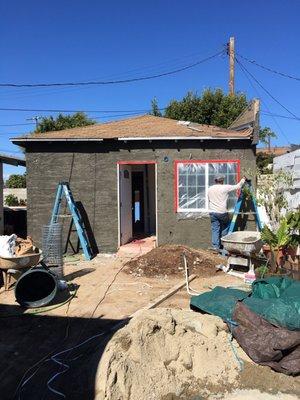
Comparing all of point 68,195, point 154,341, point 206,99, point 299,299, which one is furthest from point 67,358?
point 206,99

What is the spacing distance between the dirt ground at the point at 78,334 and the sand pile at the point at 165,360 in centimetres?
22

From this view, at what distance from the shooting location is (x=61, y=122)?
3077 centimetres

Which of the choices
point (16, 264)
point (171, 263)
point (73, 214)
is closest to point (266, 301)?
point (171, 263)

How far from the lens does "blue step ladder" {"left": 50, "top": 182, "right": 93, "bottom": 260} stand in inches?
459

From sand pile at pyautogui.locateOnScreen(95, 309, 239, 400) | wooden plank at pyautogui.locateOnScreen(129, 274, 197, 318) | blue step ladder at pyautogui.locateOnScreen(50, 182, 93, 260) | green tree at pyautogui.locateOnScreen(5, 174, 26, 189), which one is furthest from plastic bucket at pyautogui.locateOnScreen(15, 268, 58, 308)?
green tree at pyautogui.locateOnScreen(5, 174, 26, 189)

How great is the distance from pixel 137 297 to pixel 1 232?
23.0 feet

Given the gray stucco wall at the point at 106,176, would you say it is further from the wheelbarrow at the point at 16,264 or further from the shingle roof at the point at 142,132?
the wheelbarrow at the point at 16,264

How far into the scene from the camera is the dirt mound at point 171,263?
971cm

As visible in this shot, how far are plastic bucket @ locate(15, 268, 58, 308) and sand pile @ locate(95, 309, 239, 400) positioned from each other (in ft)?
8.25

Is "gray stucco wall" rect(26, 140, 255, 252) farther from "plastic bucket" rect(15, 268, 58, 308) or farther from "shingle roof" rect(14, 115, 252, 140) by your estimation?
"plastic bucket" rect(15, 268, 58, 308)

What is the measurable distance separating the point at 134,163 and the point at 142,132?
991 mm

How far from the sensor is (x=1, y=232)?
13.4m

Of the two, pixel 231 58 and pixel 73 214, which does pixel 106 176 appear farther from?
pixel 231 58

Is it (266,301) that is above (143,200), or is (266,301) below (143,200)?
below
